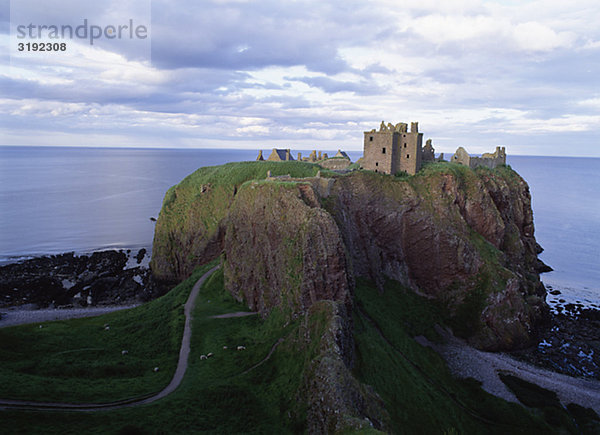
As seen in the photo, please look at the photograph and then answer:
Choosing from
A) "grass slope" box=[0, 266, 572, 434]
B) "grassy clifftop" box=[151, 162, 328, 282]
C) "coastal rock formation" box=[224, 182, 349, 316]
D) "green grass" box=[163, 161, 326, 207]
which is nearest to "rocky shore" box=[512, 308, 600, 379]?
"grass slope" box=[0, 266, 572, 434]

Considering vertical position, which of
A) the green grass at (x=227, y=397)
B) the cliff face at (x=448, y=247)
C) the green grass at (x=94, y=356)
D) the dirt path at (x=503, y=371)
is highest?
the cliff face at (x=448, y=247)

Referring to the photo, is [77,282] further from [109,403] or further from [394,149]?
[394,149]

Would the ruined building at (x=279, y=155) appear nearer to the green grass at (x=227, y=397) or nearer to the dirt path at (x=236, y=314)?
the dirt path at (x=236, y=314)

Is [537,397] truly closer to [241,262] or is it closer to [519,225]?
[241,262]

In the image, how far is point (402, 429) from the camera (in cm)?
3064

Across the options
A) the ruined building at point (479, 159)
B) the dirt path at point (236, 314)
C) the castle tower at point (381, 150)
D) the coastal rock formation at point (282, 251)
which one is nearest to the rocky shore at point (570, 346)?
the ruined building at point (479, 159)

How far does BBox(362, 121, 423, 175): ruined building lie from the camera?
211ft

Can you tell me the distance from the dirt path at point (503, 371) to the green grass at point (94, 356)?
3157cm

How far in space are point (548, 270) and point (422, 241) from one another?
4446 centimetres

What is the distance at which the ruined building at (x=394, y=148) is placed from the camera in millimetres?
64188

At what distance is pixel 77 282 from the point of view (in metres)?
74.0

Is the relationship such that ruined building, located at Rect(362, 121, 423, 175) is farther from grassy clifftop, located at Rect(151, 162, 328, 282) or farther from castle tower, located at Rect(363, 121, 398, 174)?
grassy clifftop, located at Rect(151, 162, 328, 282)

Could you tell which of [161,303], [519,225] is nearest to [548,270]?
[519,225]

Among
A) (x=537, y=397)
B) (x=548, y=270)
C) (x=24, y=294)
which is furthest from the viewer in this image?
(x=548, y=270)
